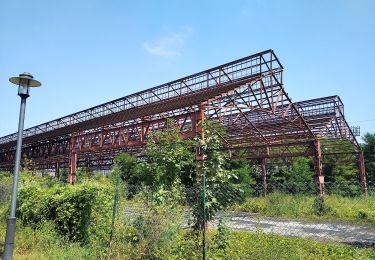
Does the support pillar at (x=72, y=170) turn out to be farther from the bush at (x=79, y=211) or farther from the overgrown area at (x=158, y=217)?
the bush at (x=79, y=211)

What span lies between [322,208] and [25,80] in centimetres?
1495

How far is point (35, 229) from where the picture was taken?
9430 mm

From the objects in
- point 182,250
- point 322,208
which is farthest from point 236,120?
point 182,250

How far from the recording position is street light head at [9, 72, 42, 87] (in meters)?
7.91

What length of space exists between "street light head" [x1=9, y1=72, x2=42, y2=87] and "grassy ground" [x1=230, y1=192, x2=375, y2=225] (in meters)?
10.9

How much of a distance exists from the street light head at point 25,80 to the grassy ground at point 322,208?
1095cm

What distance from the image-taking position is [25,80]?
7.99 m

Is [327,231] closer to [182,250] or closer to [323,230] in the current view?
[323,230]

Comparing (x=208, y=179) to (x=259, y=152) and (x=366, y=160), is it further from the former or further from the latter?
(x=366, y=160)

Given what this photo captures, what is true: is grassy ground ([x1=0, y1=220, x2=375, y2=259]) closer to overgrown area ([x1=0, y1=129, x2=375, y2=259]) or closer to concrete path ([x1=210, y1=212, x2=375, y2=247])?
overgrown area ([x1=0, y1=129, x2=375, y2=259])

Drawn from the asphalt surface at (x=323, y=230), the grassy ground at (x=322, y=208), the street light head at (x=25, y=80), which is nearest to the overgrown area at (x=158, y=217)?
the asphalt surface at (x=323, y=230)

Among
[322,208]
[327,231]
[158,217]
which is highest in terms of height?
[158,217]

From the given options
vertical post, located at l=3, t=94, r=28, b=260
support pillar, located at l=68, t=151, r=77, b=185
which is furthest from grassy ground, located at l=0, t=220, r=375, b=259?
support pillar, located at l=68, t=151, r=77, b=185

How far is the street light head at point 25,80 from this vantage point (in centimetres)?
791
